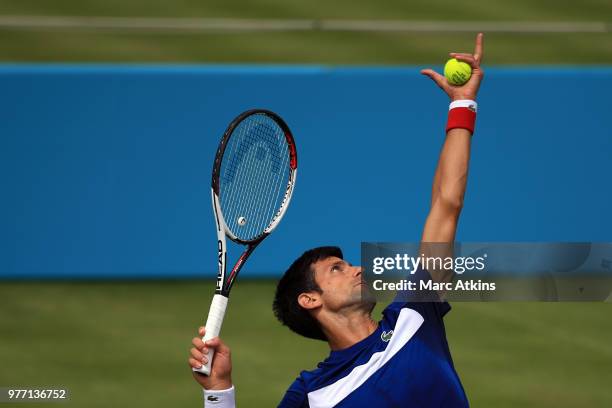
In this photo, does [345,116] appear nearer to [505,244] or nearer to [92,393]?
[505,244]

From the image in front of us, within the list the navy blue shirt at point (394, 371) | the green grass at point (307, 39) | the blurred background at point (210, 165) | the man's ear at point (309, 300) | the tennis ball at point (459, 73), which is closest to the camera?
the navy blue shirt at point (394, 371)

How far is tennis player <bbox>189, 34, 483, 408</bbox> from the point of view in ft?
16.6

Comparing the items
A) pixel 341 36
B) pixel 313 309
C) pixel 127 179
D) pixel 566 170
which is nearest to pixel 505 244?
pixel 566 170

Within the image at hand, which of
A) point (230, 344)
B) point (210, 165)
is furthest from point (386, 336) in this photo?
point (210, 165)

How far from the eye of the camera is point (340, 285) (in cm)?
559

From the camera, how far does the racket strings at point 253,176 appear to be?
6090mm

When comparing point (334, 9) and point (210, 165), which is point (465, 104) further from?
point (334, 9)

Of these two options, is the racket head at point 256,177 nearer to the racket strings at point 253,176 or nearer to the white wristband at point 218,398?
the racket strings at point 253,176

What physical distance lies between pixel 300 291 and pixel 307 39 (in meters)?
7.56

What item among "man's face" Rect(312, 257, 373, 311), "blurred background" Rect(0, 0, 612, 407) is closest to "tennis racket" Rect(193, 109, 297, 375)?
"man's face" Rect(312, 257, 373, 311)

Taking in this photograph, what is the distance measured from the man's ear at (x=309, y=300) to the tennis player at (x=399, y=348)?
10 cm

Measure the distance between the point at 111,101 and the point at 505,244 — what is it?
336 centimetres

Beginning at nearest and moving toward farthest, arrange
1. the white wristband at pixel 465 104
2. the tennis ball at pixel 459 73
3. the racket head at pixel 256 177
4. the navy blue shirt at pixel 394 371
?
the navy blue shirt at pixel 394 371 < the white wristband at pixel 465 104 < the tennis ball at pixel 459 73 < the racket head at pixel 256 177

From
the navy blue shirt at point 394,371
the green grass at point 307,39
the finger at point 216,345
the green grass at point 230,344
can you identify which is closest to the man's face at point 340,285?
the navy blue shirt at point 394,371
